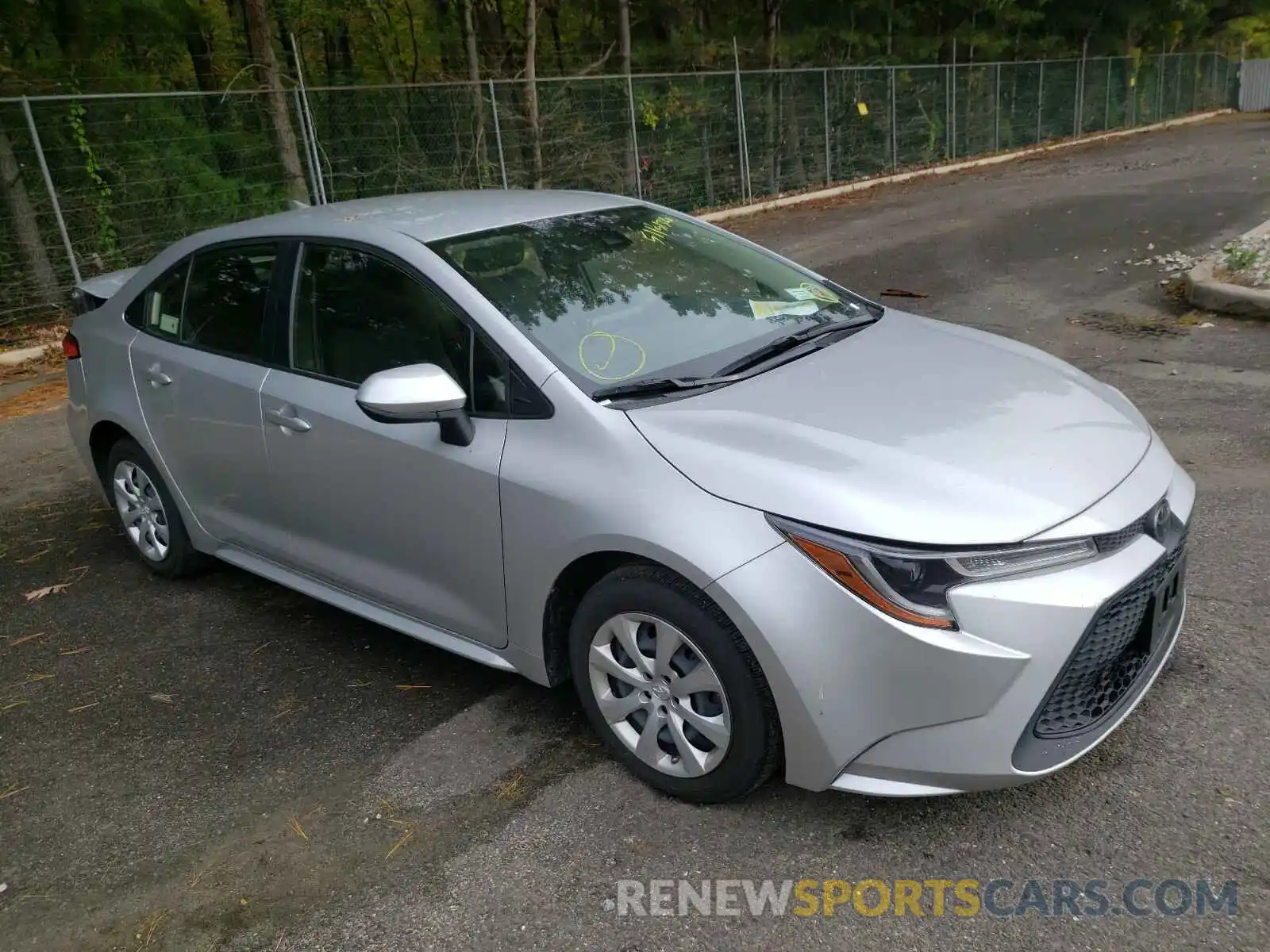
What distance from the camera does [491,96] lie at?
14.2 m

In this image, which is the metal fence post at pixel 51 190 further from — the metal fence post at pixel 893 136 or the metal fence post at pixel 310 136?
the metal fence post at pixel 893 136

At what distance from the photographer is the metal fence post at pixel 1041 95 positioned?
26.6 meters

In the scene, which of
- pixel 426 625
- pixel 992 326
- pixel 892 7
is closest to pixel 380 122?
pixel 992 326

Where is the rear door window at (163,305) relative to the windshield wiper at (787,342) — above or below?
above

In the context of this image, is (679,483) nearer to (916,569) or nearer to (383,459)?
(916,569)

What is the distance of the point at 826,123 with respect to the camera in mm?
19344

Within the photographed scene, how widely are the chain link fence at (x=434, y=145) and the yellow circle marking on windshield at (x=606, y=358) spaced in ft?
30.4

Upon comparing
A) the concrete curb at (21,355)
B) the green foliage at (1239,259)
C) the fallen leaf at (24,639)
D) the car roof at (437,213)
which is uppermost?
the car roof at (437,213)

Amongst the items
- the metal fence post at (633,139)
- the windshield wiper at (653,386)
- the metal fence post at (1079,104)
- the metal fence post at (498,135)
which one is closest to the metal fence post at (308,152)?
the metal fence post at (498,135)

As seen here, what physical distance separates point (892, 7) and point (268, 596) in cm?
2299

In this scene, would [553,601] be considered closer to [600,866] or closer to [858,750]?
[600,866]

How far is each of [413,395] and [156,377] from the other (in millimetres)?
1952

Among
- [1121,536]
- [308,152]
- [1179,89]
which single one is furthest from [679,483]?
[1179,89]

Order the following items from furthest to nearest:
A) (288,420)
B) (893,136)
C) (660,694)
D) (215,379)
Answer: (893,136) → (215,379) → (288,420) → (660,694)
